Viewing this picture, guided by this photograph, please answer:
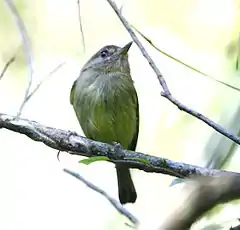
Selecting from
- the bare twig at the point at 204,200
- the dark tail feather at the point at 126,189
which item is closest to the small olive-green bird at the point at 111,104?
the dark tail feather at the point at 126,189

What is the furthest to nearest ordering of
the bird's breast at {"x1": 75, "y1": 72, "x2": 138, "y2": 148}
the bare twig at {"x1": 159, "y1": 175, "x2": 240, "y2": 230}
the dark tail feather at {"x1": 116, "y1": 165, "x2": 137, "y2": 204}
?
the dark tail feather at {"x1": 116, "y1": 165, "x2": 137, "y2": 204}, the bird's breast at {"x1": 75, "y1": 72, "x2": 138, "y2": 148}, the bare twig at {"x1": 159, "y1": 175, "x2": 240, "y2": 230}

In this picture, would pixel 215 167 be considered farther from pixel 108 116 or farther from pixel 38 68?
pixel 38 68

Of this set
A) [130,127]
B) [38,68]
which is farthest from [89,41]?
[130,127]

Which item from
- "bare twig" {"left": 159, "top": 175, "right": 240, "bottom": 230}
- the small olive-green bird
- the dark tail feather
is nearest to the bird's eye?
the small olive-green bird

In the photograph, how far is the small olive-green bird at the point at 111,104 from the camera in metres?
1.70

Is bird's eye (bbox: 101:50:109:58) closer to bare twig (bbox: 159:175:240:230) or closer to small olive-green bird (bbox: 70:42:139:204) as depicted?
small olive-green bird (bbox: 70:42:139:204)

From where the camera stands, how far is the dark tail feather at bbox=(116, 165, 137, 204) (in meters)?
1.85

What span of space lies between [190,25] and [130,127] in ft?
1.75

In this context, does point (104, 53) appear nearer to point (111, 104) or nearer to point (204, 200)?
point (111, 104)

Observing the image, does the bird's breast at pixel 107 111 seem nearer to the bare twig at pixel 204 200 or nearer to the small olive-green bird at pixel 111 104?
the small olive-green bird at pixel 111 104

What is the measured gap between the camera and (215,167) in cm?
69

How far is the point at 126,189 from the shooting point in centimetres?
189

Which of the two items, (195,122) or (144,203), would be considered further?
(144,203)

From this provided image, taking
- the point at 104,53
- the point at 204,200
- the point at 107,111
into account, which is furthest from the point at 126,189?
the point at 204,200
